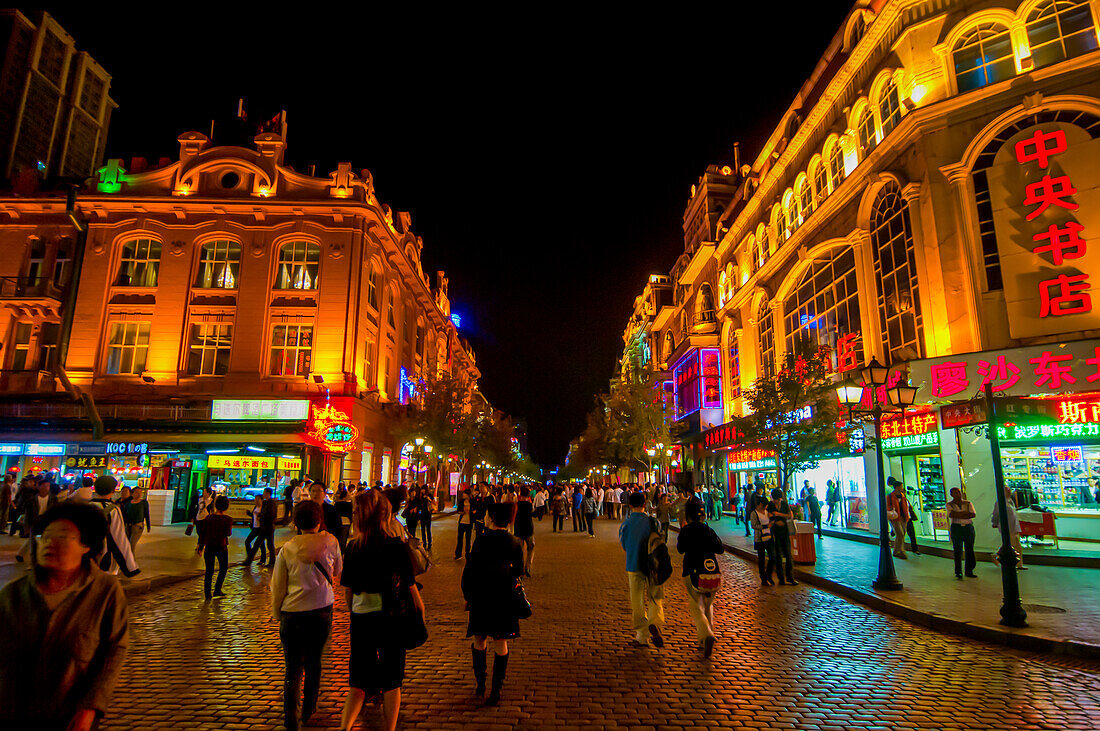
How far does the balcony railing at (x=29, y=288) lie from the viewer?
30312 mm

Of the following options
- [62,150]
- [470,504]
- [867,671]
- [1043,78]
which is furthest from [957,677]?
[62,150]

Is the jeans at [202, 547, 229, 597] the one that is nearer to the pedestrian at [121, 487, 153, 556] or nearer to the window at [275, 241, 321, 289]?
the pedestrian at [121, 487, 153, 556]

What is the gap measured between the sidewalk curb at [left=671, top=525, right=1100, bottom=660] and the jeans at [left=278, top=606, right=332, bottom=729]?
8.01m

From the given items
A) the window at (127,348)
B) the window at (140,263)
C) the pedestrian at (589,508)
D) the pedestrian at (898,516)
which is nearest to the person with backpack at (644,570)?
the pedestrian at (898,516)

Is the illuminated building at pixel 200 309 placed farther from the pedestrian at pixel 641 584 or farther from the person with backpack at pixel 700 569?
the person with backpack at pixel 700 569

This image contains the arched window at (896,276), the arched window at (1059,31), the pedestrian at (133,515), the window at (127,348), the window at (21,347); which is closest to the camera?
the pedestrian at (133,515)

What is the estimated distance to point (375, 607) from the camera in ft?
14.6

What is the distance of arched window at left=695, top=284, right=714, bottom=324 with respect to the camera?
39.3 metres

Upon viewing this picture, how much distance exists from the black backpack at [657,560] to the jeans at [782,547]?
5.48m

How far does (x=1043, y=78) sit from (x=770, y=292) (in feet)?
48.2

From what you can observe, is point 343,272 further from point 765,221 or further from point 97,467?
point 765,221

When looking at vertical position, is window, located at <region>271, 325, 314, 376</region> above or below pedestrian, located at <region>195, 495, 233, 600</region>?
above

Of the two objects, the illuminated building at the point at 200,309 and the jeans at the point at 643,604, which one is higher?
the illuminated building at the point at 200,309

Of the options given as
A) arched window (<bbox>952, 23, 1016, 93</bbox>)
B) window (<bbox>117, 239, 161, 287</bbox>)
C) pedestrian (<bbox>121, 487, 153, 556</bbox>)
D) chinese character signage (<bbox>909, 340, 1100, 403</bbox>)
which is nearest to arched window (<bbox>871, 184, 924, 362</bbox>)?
chinese character signage (<bbox>909, 340, 1100, 403</bbox>)
